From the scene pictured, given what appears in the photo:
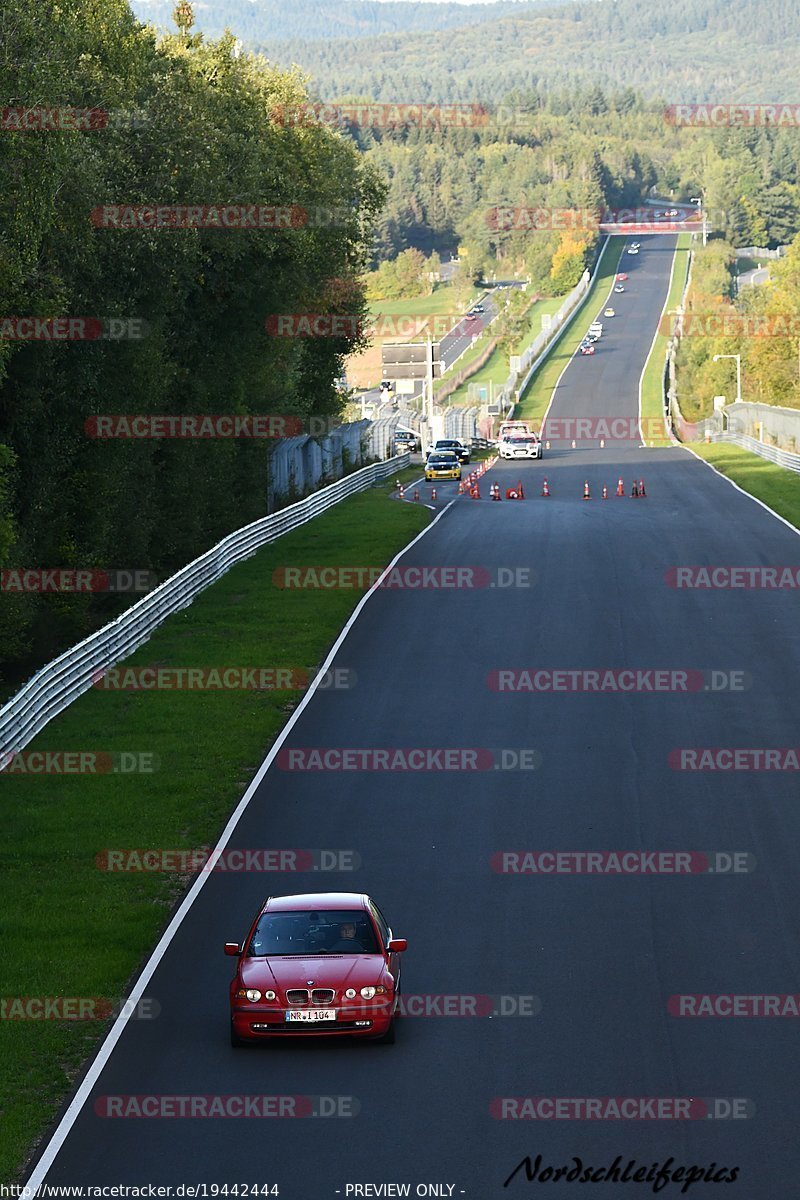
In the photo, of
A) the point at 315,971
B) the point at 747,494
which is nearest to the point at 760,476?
the point at 747,494

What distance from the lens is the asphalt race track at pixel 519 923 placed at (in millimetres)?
11906

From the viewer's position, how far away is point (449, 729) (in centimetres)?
2584

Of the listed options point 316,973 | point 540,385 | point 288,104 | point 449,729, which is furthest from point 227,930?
point 540,385

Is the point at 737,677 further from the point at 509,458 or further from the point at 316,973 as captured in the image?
the point at 509,458

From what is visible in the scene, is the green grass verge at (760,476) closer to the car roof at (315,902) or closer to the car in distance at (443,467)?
the car in distance at (443,467)

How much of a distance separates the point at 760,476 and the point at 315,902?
5429cm

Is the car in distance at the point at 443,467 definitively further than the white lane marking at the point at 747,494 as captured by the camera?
Yes

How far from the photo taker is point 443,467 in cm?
7212

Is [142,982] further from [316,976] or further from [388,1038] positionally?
[388,1038]

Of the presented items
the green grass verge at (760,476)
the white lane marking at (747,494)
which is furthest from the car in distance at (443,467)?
the green grass verge at (760,476)

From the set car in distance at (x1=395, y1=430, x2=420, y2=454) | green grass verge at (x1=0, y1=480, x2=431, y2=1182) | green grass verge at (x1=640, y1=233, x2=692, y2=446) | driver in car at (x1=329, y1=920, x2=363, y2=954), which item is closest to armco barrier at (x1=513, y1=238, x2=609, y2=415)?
green grass verge at (x1=640, y1=233, x2=692, y2=446)

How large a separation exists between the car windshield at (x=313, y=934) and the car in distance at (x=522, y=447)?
69.1 meters

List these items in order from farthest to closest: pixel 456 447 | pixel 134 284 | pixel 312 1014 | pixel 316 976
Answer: pixel 456 447
pixel 134 284
pixel 316 976
pixel 312 1014

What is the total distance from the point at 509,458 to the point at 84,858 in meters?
64.6
